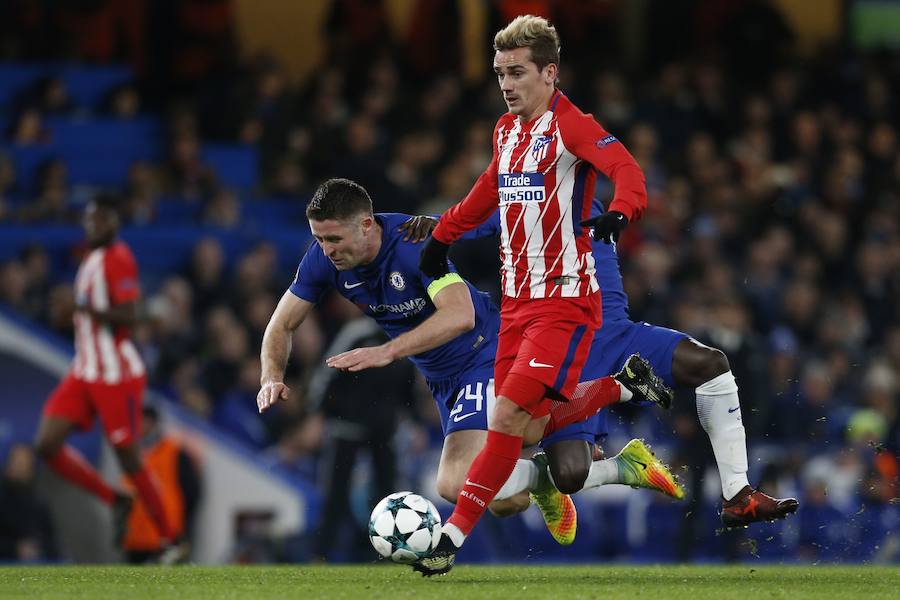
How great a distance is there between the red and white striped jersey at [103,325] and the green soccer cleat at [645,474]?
3.63 metres

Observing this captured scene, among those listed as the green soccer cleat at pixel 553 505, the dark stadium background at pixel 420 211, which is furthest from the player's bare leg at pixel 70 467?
the green soccer cleat at pixel 553 505

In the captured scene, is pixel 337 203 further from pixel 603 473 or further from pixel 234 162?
pixel 234 162

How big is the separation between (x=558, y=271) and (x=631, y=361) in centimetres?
53

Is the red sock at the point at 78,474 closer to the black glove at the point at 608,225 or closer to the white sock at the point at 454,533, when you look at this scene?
the white sock at the point at 454,533

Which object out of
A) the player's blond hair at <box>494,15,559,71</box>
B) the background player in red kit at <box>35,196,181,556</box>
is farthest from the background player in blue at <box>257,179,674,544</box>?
the background player in red kit at <box>35,196,181,556</box>

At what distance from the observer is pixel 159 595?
618 cm

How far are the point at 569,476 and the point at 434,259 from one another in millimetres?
1219

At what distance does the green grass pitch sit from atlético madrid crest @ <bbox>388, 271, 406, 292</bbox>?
4.28 feet

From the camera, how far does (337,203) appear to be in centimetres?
709

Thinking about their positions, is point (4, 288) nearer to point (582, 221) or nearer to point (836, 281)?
point (582, 221)

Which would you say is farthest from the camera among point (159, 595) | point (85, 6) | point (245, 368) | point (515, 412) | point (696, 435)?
point (85, 6)

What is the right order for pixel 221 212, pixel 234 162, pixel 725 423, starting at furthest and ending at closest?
pixel 234 162
pixel 221 212
pixel 725 423

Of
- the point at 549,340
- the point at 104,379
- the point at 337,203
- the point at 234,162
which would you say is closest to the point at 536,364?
the point at 549,340

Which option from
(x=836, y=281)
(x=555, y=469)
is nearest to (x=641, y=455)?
(x=555, y=469)
